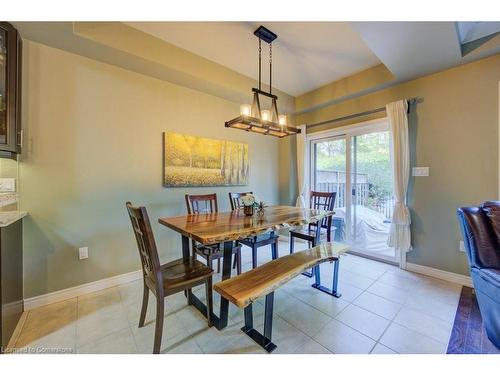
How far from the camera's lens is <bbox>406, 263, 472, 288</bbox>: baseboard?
244 centimetres

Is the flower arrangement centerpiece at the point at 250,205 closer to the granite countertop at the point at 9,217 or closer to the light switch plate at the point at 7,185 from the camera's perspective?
the granite countertop at the point at 9,217

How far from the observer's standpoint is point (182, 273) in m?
1.68

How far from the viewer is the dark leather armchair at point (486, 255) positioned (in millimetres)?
1402

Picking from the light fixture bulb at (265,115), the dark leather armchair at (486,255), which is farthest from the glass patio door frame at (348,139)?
the light fixture bulb at (265,115)

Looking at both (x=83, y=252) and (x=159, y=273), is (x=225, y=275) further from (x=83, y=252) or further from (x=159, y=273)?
(x=83, y=252)

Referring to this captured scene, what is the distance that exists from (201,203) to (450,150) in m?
3.20

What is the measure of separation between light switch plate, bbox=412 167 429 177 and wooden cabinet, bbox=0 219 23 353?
4.18 metres

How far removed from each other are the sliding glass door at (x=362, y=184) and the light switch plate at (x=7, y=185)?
13.5ft

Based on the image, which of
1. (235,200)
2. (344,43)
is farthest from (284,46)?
(235,200)

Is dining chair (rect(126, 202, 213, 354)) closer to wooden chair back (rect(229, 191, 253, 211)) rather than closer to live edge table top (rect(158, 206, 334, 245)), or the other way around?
live edge table top (rect(158, 206, 334, 245))
